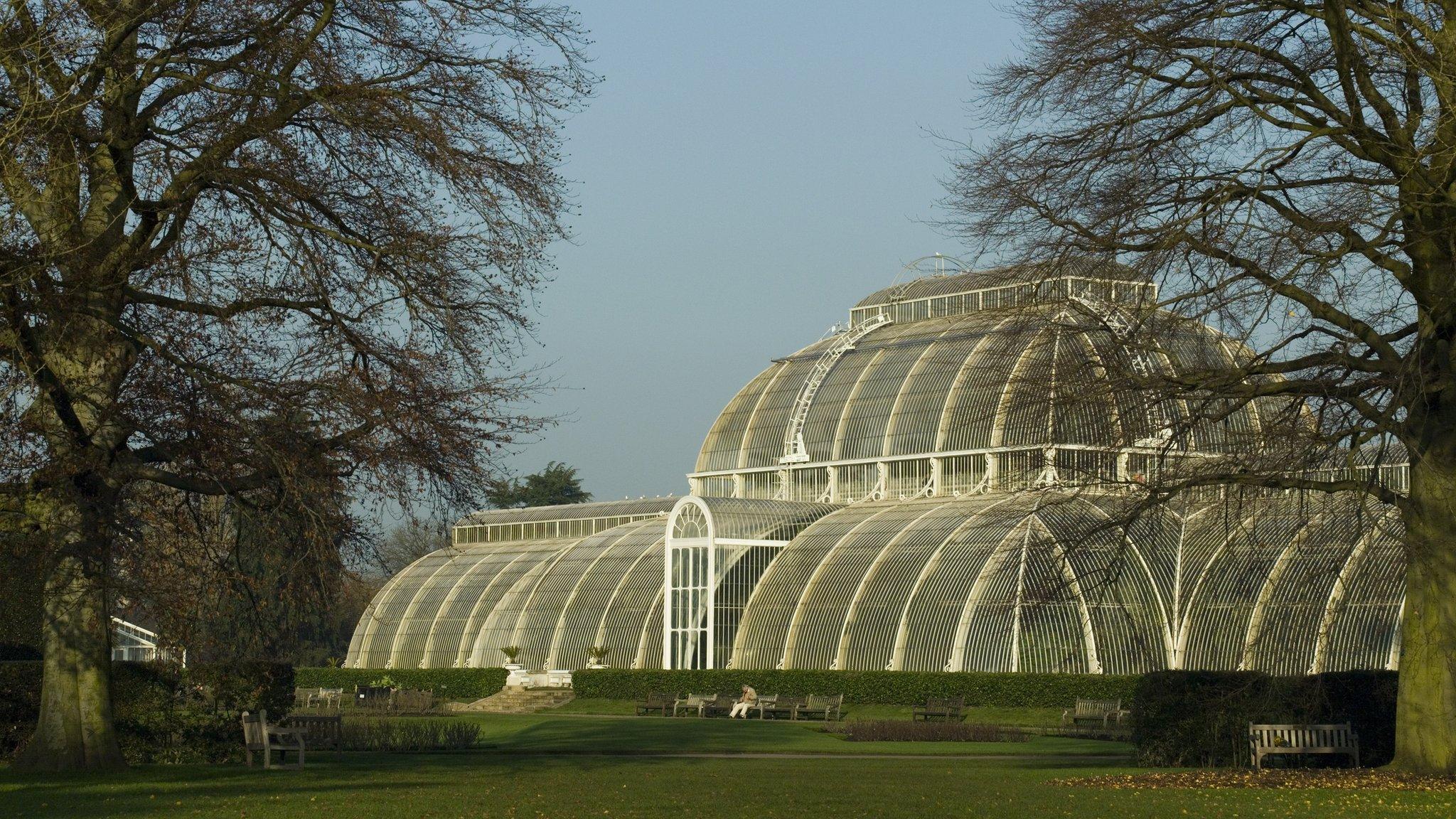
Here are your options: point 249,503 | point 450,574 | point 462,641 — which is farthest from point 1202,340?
point 450,574

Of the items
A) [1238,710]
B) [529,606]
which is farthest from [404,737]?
[529,606]

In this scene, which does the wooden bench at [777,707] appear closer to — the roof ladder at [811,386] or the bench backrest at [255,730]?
the roof ladder at [811,386]

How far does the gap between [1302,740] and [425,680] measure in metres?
41.0

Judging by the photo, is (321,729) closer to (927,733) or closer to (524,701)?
(927,733)

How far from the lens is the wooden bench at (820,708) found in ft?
148

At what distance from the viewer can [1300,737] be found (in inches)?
1035

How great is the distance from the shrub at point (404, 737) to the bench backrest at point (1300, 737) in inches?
595

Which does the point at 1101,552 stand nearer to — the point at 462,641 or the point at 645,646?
the point at 645,646

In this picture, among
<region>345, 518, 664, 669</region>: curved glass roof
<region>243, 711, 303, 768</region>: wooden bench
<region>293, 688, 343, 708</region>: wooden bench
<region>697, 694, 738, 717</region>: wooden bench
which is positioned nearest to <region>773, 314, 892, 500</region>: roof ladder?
<region>345, 518, 664, 669</region>: curved glass roof

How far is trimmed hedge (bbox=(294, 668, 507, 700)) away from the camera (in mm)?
Answer: 59094

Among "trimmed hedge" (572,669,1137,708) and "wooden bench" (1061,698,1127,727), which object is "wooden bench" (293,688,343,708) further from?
"wooden bench" (1061,698,1127,727)

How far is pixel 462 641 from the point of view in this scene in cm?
6769

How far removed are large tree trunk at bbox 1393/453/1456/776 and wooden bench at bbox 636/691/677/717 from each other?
2872cm

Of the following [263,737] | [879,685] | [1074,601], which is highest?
[1074,601]
